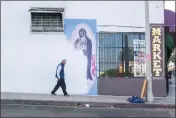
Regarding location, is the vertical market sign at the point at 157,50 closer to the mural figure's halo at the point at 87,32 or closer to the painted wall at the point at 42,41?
the painted wall at the point at 42,41

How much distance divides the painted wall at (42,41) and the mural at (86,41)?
10.4 inches

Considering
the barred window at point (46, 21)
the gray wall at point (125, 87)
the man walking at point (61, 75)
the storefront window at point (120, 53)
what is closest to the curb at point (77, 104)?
the man walking at point (61, 75)

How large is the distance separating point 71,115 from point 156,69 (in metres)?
7.77

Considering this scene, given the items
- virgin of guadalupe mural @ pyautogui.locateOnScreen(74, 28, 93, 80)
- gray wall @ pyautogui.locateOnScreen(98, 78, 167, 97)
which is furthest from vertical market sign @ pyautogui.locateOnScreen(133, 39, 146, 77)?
virgin of guadalupe mural @ pyautogui.locateOnScreen(74, 28, 93, 80)

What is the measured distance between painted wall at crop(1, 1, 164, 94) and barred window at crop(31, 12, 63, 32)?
28 centimetres

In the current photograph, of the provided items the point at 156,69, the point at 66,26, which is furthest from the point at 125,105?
the point at 66,26

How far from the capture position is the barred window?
19.3m

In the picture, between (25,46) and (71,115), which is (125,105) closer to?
(71,115)

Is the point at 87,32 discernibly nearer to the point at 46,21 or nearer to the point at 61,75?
the point at 46,21

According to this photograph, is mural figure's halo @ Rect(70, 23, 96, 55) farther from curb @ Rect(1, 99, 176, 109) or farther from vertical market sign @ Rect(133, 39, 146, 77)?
curb @ Rect(1, 99, 176, 109)

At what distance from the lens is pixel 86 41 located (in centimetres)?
1925

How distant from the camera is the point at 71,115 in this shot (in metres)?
12.4

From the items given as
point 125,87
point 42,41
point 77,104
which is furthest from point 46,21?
point 77,104

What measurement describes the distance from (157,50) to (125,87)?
2.21m
